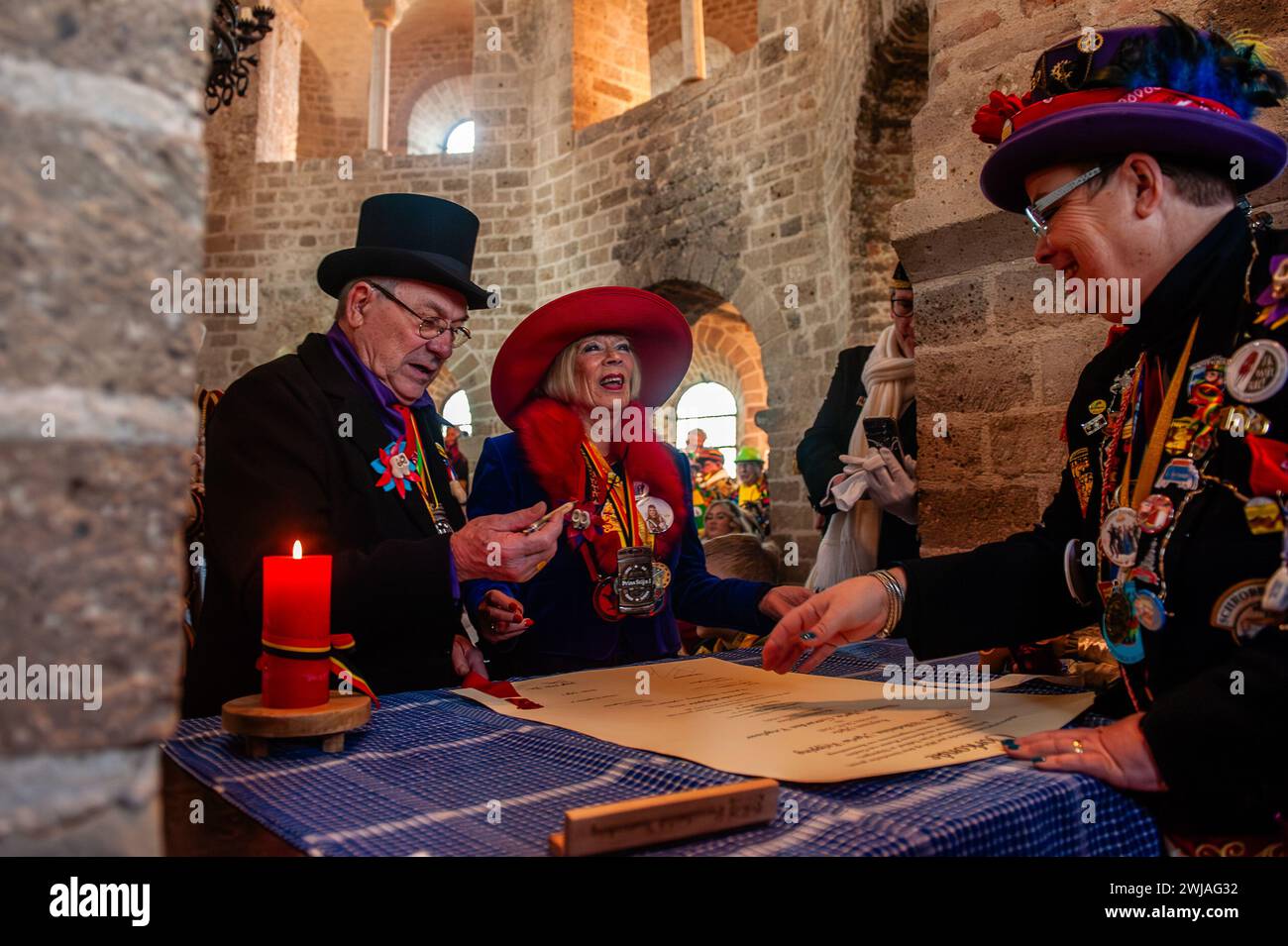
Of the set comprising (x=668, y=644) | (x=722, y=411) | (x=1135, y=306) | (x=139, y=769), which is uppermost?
(x=722, y=411)

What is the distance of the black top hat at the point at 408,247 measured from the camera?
7.28 feet

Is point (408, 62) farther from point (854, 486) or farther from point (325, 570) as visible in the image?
point (325, 570)

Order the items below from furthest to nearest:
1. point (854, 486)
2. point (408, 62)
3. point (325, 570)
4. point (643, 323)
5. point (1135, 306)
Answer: point (408, 62) → point (854, 486) → point (643, 323) → point (1135, 306) → point (325, 570)

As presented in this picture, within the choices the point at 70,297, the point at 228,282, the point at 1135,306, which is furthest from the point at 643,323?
the point at 228,282

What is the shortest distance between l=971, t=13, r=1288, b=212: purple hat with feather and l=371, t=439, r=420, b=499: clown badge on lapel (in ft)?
4.58

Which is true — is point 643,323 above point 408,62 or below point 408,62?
below

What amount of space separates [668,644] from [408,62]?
18.5 metres

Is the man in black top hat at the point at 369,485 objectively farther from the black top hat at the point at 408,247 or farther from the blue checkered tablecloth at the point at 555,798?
the blue checkered tablecloth at the point at 555,798

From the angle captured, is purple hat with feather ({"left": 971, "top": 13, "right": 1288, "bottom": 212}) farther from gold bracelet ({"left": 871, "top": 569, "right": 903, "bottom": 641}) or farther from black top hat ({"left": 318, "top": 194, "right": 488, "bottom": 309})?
black top hat ({"left": 318, "top": 194, "right": 488, "bottom": 309})

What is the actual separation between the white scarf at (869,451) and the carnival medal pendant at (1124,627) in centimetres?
216

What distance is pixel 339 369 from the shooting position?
6.86ft

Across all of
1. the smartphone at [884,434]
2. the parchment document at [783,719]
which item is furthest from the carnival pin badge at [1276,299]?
the smartphone at [884,434]

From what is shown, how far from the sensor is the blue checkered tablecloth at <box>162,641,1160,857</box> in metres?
0.81

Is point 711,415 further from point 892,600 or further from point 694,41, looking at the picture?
point 892,600
